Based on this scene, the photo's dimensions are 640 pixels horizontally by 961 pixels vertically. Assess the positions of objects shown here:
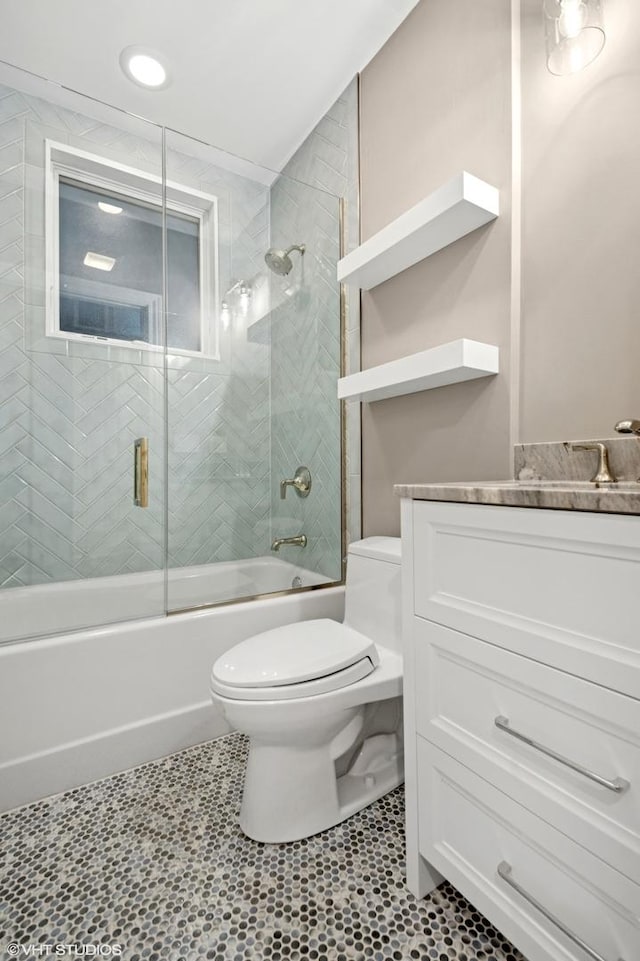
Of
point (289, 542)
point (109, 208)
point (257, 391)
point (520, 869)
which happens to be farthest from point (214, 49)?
point (520, 869)

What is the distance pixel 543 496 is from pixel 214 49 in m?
2.19

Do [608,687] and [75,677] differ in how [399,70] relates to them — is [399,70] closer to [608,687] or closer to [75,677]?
[608,687]

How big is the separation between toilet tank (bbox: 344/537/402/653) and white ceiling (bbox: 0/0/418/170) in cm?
195

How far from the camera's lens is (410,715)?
98cm

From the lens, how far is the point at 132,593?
173 cm

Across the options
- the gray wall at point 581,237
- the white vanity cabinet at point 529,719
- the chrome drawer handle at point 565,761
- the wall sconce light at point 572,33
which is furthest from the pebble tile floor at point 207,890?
the wall sconce light at point 572,33

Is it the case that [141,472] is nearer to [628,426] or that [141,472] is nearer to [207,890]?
[207,890]

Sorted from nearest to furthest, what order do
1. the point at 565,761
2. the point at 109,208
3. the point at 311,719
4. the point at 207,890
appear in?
1. the point at 565,761
2. the point at 207,890
3. the point at 311,719
4. the point at 109,208

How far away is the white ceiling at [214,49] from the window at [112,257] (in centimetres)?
33

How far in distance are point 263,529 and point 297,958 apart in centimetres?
142

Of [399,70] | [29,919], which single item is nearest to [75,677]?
[29,919]

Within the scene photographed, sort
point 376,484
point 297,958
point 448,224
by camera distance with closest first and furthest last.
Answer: point 297,958, point 448,224, point 376,484

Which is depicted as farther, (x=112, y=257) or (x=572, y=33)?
(x=112, y=257)

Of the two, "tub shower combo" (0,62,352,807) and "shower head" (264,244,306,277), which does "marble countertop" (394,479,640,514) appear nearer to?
"tub shower combo" (0,62,352,807)
